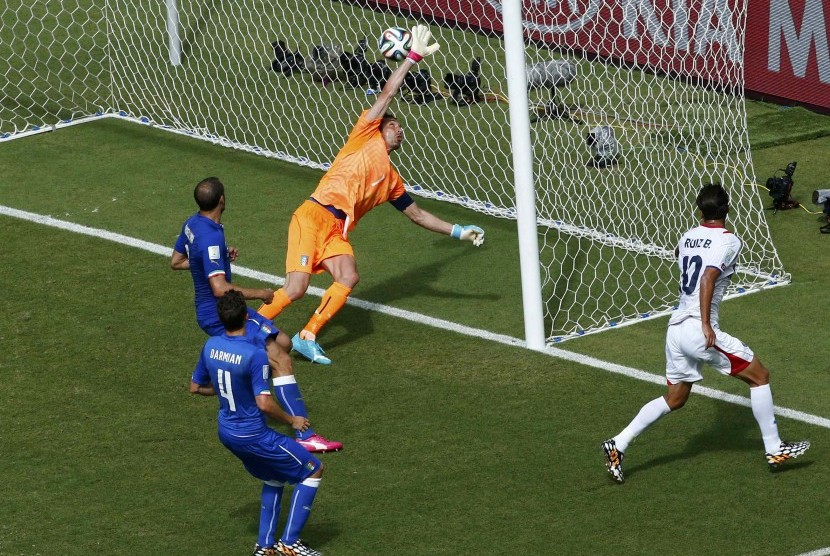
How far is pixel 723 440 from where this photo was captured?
10.0 meters

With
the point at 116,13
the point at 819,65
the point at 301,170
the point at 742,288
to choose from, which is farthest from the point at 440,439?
the point at 116,13

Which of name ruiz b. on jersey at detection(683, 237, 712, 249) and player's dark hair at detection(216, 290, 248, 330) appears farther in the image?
name ruiz b. on jersey at detection(683, 237, 712, 249)

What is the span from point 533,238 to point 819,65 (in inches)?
273

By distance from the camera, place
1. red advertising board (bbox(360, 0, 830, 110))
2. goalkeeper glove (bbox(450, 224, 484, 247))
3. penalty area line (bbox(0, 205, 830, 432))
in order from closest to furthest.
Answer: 1. penalty area line (bbox(0, 205, 830, 432))
2. goalkeeper glove (bbox(450, 224, 484, 247))
3. red advertising board (bbox(360, 0, 830, 110))

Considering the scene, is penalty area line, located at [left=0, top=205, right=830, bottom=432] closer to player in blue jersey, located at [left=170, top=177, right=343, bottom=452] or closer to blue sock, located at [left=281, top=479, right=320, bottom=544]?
player in blue jersey, located at [left=170, top=177, right=343, bottom=452]

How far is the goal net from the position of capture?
13547mm

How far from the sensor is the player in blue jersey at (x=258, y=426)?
8.04 meters

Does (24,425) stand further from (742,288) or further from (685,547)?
(742,288)

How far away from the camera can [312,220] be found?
38.1ft

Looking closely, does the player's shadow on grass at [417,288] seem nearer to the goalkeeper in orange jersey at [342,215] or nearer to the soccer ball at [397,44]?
the goalkeeper in orange jersey at [342,215]

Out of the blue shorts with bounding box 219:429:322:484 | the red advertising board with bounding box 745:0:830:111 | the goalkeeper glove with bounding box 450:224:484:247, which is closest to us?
the blue shorts with bounding box 219:429:322:484

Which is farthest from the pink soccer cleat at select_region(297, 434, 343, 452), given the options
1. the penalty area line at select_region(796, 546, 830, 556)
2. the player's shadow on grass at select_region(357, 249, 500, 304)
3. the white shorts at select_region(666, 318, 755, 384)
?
the penalty area line at select_region(796, 546, 830, 556)

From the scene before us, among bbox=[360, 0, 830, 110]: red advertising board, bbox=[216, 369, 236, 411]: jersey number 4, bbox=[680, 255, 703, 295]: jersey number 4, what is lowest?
bbox=[216, 369, 236, 411]: jersey number 4

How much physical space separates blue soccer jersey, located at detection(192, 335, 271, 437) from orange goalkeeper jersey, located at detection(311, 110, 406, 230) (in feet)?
12.1
